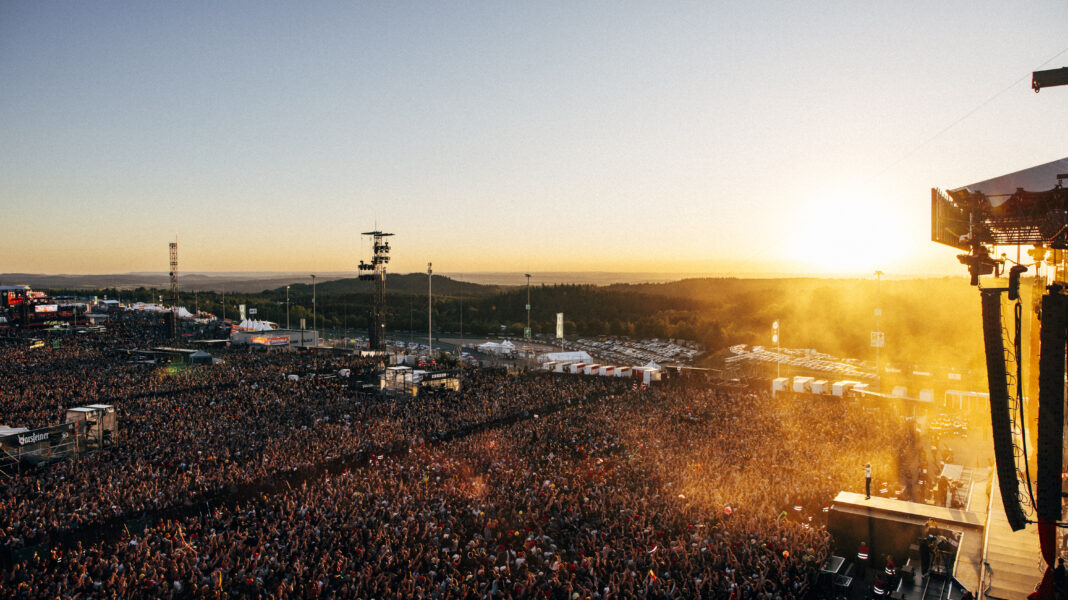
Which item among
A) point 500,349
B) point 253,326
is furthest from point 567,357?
point 253,326

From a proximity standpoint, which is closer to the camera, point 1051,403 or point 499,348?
point 1051,403

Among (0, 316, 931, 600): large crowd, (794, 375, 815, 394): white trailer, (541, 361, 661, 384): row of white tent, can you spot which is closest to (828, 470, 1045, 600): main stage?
(0, 316, 931, 600): large crowd

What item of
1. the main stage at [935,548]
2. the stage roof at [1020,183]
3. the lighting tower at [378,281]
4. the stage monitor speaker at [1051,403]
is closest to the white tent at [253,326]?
the lighting tower at [378,281]

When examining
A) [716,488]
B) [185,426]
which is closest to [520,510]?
[716,488]

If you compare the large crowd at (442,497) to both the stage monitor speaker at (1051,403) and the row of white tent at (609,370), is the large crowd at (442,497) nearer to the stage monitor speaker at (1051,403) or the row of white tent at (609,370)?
the stage monitor speaker at (1051,403)

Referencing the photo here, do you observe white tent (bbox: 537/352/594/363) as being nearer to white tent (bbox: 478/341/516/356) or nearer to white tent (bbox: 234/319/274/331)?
white tent (bbox: 478/341/516/356)

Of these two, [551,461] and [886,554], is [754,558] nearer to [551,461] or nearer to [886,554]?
[886,554]

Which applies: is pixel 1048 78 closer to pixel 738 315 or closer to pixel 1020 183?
pixel 1020 183
